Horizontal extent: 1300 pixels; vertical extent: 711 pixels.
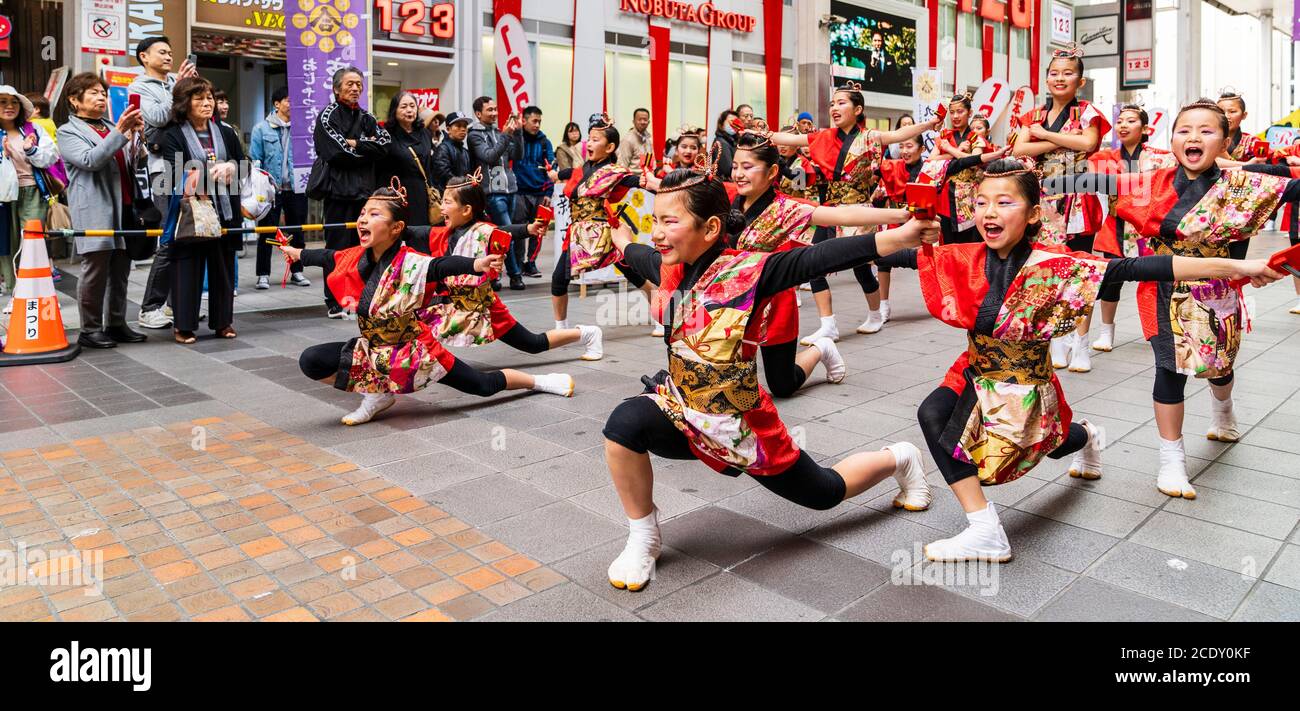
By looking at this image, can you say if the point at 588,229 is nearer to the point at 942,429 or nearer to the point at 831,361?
the point at 831,361

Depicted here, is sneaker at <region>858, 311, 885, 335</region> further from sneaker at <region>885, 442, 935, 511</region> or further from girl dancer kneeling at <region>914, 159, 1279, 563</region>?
girl dancer kneeling at <region>914, 159, 1279, 563</region>

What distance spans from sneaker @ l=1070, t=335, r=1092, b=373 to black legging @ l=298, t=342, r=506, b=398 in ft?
12.4

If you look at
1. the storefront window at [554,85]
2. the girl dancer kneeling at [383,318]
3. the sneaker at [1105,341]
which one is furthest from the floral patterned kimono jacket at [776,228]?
the storefront window at [554,85]

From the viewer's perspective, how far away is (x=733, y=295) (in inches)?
125

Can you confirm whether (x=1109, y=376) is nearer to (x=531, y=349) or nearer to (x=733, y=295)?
(x=531, y=349)

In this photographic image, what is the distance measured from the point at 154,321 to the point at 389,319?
4.02 meters

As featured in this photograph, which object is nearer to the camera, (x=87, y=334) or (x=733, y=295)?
(x=733, y=295)

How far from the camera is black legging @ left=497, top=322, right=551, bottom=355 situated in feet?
21.7

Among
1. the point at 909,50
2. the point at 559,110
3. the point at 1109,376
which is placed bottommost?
the point at 1109,376

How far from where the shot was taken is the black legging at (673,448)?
10.5ft

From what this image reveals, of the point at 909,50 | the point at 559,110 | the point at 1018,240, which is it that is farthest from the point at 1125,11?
the point at 1018,240

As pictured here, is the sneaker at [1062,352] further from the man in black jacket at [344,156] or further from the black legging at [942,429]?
the man in black jacket at [344,156]

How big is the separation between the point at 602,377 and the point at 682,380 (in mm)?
3353

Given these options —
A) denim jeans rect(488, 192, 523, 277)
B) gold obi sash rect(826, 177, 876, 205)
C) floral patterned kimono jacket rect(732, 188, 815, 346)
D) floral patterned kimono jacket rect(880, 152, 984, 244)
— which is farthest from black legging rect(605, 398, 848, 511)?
denim jeans rect(488, 192, 523, 277)
